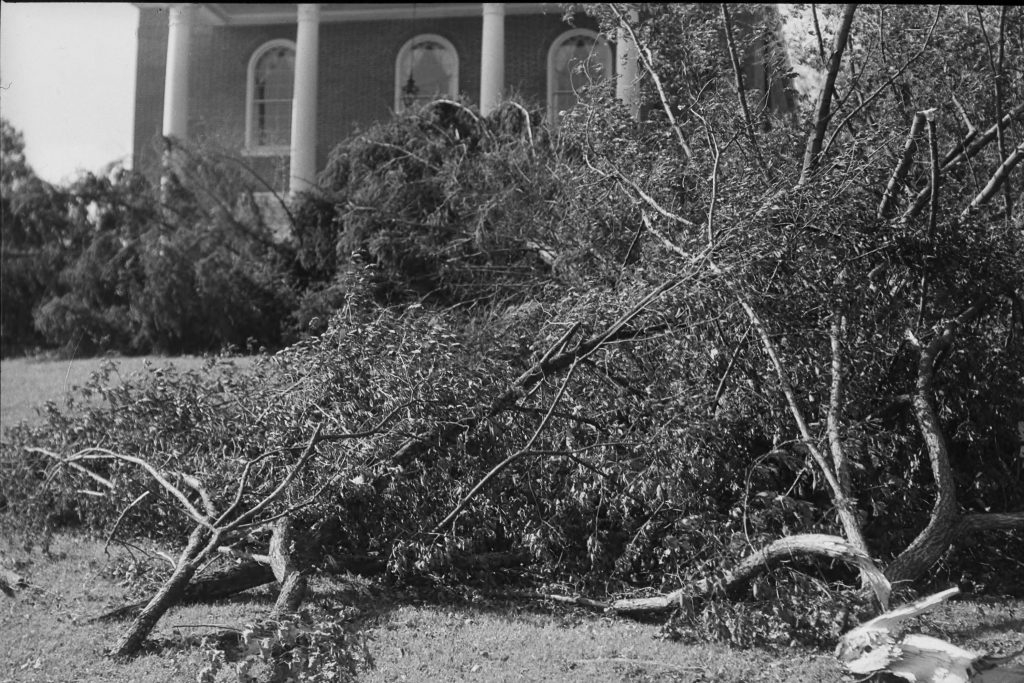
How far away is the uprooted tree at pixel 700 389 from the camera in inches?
216

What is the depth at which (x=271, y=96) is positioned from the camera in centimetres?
1750

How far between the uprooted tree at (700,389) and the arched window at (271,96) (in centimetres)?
1027

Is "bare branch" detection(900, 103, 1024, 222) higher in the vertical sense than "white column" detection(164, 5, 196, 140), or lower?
lower

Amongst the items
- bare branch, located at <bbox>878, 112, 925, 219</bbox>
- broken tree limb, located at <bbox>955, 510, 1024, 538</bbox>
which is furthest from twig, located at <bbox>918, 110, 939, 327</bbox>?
broken tree limb, located at <bbox>955, 510, 1024, 538</bbox>

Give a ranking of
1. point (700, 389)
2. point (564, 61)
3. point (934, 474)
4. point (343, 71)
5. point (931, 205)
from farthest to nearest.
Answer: point (343, 71), point (564, 61), point (700, 389), point (934, 474), point (931, 205)

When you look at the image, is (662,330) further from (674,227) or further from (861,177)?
(861,177)

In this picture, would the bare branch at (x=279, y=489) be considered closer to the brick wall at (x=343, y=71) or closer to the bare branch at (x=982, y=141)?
the bare branch at (x=982, y=141)

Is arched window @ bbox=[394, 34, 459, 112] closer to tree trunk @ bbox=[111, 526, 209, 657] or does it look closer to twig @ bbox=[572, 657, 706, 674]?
tree trunk @ bbox=[111, 526, 209, 657]

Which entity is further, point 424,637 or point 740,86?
A: point 740,86

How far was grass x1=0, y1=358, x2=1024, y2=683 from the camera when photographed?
15.5 feet

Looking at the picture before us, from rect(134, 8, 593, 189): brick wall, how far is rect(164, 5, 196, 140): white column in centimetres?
34

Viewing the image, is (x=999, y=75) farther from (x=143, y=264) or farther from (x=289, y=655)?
(x=143, y=264)

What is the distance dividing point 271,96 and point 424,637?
46.5 feet

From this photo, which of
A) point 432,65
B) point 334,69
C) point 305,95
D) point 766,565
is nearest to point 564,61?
point 432,65
